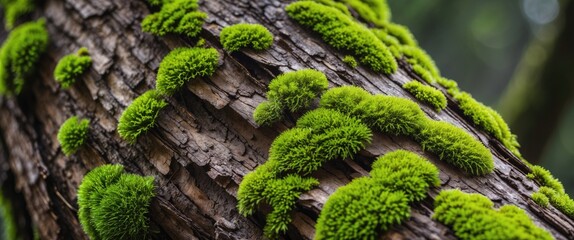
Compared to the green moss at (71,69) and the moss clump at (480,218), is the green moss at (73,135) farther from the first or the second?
the moss clump at (480,218)

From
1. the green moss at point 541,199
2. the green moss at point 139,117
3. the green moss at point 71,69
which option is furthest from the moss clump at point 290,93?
the green moss at point 71,69

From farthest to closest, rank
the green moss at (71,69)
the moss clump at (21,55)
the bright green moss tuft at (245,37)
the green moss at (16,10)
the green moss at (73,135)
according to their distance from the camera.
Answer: the green moss at (16,10) < the moss clump at (21,55) < the green moss at (71,69) < the green moss at (73,135) < the bright green moss tuft at (245,37)

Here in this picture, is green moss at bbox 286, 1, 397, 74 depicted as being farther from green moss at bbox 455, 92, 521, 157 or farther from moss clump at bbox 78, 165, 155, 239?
moss clump at bbox 78, 165, 155, 239

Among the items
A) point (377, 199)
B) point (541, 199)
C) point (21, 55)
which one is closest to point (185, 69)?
point (377, 199)

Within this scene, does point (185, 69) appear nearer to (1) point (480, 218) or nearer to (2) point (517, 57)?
(1) point (480, 218)

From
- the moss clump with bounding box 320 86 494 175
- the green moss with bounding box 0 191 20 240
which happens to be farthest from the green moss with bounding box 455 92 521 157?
the green moss with bounding box 0 191 20 240

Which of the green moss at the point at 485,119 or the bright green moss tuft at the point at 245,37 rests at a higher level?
the green moss at the point at 485,119
